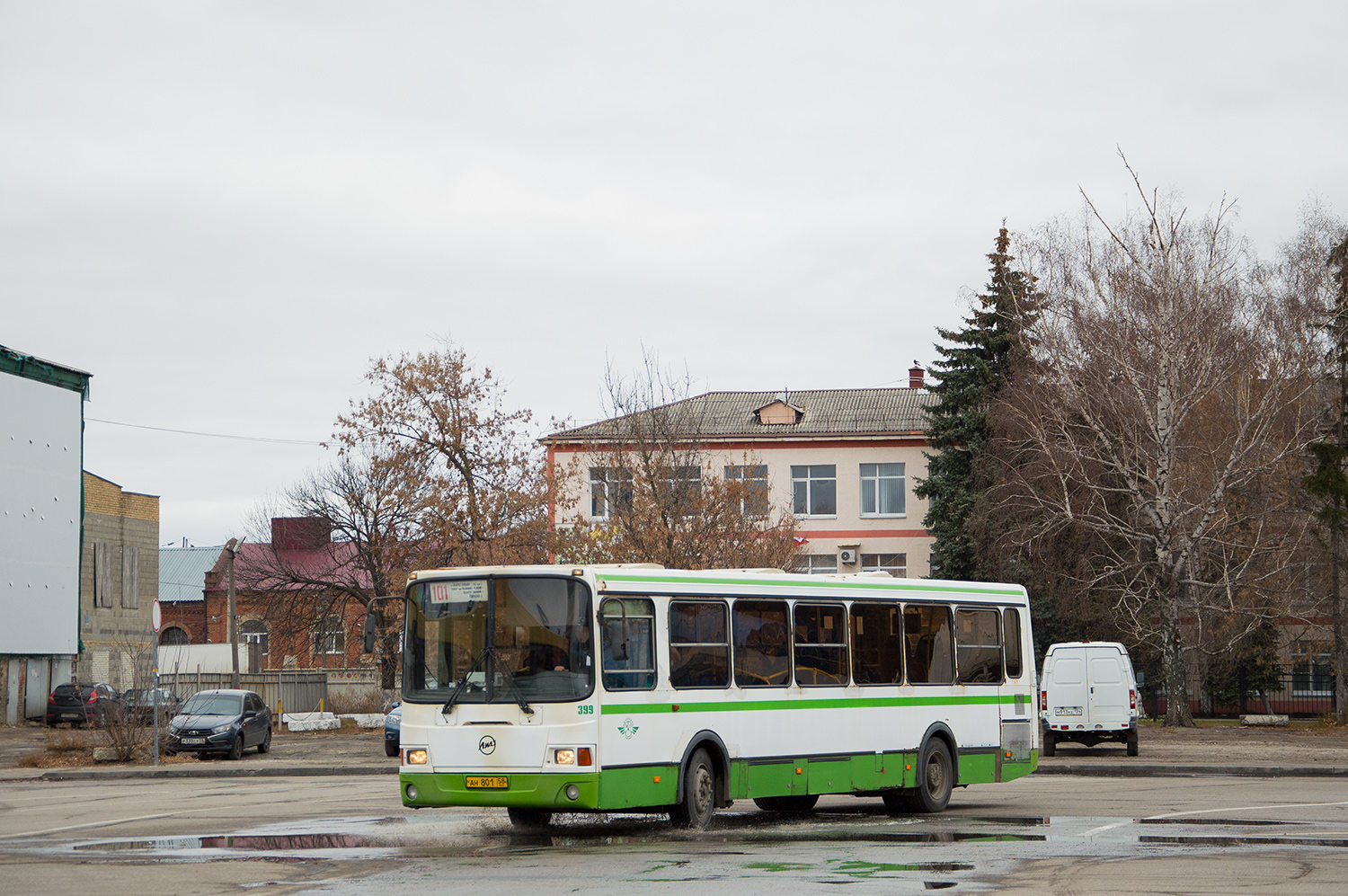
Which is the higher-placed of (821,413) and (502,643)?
(821,413)

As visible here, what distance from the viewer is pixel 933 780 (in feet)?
59.1

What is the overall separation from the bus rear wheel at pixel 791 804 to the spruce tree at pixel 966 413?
33700 mm

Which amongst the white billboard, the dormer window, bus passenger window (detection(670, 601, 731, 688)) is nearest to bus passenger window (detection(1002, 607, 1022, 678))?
bus passenger window (detection(670, 601, 731, 688))

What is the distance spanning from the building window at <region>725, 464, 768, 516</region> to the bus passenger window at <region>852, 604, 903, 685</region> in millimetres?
22023

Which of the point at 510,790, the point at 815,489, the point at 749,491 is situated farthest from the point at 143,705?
the point at 815,489

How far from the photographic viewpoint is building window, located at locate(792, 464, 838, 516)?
64250 mm

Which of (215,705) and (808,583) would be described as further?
(215,705)

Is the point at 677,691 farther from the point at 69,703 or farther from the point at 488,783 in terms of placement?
the point at 69,703

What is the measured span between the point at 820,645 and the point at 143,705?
790 inches

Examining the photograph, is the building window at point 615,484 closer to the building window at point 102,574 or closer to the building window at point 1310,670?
the building window at point 1310,670

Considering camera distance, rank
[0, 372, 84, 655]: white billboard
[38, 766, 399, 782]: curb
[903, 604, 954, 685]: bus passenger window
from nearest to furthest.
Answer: [903, 604, 954, 685]: bus passenger window < [38, 766, 399, 782]: curb < [0, 372, 84, 655]: white billboard

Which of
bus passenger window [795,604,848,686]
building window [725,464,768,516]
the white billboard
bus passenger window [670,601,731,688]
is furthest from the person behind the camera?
the white billboard

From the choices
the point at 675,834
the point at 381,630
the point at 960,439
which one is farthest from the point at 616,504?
the point at 675,834

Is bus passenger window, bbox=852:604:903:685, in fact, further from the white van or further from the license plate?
the white van
